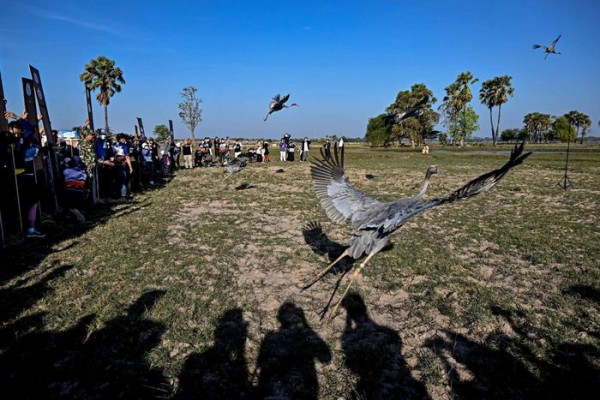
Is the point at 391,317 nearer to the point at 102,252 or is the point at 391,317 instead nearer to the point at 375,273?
the point at 375,273

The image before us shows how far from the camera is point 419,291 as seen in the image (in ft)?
16.6

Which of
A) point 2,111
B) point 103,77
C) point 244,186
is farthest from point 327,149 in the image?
point 103,77

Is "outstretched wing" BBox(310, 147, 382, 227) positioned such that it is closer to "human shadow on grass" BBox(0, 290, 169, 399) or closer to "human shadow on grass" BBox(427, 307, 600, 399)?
"human shadow on grass" BBox(427, 307, 600, 399)

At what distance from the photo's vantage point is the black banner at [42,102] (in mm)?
9172

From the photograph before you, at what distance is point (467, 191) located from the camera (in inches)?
140

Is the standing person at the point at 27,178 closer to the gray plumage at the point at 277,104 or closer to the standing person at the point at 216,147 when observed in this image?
the gray plumage at the point at 277,104

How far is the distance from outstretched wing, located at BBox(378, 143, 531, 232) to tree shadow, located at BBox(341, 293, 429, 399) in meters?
1.30

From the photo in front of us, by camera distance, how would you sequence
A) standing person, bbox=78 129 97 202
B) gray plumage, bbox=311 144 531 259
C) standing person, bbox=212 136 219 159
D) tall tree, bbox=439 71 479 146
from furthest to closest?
tall tree, bbox=439 71 479 146 → standing person, bbox=212 136 219 159 → standing person, bbox=78 129 97 202 → gray plumage, bbox=311 144 531 259

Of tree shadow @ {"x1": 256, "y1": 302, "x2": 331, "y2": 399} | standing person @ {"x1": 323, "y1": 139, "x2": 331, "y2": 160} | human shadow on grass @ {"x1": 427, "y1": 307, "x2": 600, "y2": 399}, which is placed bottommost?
human shadow on grass @ {"x1": 427, "y1": 307, "x2": 600, "y2": 399}

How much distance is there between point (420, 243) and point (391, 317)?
3362 mm

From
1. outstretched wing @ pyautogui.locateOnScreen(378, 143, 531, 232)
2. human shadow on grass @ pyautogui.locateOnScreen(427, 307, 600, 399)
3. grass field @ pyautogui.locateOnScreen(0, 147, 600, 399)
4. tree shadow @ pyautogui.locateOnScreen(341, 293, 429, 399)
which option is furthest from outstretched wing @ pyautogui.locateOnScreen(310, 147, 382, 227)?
human shadow on grass @ pyautogui.locateOnScreen(427, 307, 600, 399)

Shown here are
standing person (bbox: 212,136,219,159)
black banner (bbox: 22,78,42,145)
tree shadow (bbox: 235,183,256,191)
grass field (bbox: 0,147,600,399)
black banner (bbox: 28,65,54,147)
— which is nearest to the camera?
grass field (bbox: 0,147,600,399)

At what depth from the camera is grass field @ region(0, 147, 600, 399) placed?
3209 millimetres

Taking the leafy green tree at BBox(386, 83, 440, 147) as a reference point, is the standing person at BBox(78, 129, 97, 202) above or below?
below
